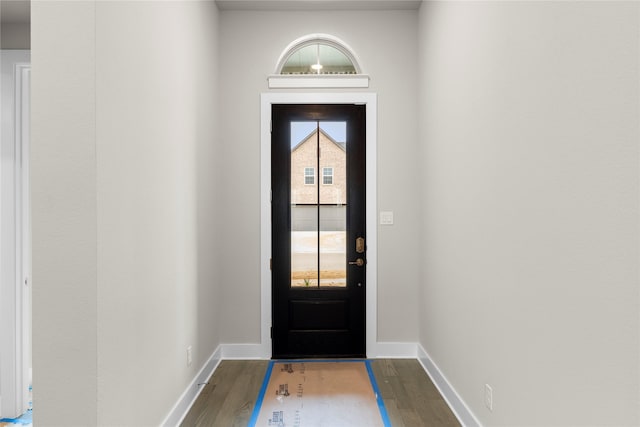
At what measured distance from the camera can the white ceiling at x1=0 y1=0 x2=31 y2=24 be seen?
8.38 ft

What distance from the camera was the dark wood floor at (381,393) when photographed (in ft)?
8.12

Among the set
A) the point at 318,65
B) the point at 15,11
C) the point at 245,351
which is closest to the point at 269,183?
the point at 318,65

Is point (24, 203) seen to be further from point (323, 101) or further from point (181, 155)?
point (323, 101)

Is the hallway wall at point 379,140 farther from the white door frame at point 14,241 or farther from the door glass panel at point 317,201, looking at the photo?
the white door frame at point 14,241

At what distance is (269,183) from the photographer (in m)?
3.54

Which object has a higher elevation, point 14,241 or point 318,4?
point 318,4

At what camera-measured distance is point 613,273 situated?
1.19 m

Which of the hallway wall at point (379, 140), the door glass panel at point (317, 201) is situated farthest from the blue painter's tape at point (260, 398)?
the door glass panel at point (317, 201)

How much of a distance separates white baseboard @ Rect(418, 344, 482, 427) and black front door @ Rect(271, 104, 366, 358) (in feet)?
1.90

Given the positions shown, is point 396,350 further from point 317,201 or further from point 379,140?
point 379,140

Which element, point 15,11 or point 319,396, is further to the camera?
point 319,396

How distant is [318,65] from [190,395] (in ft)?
9.30

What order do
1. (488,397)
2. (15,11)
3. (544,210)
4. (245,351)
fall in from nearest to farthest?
(544,210) < (488,397) < (15,11) < (245,351)

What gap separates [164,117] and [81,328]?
123 centimetres
